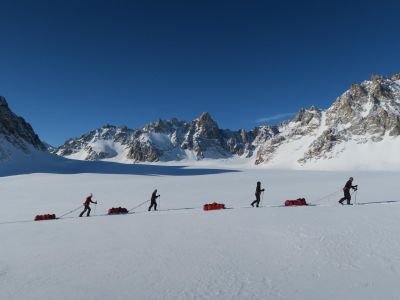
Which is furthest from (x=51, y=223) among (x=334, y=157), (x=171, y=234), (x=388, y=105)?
(x=388, y=105)

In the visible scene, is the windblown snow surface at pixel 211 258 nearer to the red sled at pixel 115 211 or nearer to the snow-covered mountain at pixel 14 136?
the red sled at pixel 115 211

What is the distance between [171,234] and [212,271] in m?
4.59

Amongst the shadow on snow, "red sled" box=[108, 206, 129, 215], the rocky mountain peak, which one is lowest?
"red sled" box=[108, 206, 129, 215]

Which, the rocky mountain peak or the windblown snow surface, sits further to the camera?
the rocky mountain peak

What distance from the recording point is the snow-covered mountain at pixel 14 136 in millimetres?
108406

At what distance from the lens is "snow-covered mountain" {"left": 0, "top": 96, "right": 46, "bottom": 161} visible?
108 metres

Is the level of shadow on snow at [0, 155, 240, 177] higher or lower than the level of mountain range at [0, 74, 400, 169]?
lower

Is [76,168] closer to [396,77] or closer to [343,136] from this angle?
[343,136]

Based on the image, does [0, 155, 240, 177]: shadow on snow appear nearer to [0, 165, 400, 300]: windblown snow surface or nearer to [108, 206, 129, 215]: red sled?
[108, 206, 129, 215]: red sled

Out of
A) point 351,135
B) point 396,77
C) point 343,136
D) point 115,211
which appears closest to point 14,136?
point 115,211

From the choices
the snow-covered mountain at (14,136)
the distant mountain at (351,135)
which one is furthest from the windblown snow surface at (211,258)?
the distant mountain at (351,135)

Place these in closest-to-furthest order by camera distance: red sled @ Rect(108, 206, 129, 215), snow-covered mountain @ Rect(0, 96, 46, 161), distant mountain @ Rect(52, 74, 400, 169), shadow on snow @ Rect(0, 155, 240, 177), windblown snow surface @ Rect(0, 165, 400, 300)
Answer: windblown snow surface @ Rect(0, 165, 400, 300), red sled @ Rect(108, 206, 129, 215), shadow on snow @ Rect(0, 155, 240, 177), snow-covered mountain @ Rect(0, 96, 46, 161), distant mountain @ Rect(52, 74, 400, 169)

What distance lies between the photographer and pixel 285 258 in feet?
32.7

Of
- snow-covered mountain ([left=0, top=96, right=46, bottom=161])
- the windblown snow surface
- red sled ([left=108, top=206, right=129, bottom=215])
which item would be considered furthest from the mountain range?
the windblown snow surface
